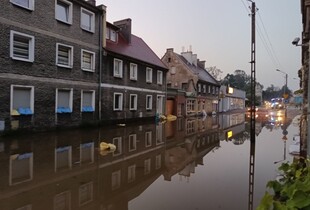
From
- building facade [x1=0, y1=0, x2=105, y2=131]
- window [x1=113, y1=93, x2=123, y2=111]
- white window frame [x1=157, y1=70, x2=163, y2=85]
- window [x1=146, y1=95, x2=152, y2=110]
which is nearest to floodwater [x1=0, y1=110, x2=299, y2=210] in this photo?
building facade [x1=0, y1=0, x2=105, y2=131]

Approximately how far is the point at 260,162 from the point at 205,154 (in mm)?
2338

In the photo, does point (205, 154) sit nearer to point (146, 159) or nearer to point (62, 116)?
point (146, 159)

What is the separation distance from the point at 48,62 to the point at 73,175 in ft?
36.8

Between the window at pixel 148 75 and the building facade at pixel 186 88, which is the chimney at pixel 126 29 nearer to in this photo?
the window at pixel 148 75

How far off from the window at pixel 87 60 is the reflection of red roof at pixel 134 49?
1977 millimetres

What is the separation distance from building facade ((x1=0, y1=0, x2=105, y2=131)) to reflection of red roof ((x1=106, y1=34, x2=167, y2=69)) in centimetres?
292

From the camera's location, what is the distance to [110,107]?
21.7 metres

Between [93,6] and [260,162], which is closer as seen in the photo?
[260,162]

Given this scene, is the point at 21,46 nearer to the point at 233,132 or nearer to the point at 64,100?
the point at 64,100

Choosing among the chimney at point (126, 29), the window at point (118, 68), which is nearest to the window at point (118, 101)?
the window at point (118, 68)

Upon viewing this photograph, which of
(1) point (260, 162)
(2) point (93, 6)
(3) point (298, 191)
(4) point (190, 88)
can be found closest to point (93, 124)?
(2) point (93, 6)

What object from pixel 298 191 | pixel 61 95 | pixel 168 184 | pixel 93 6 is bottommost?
pixel 168 184

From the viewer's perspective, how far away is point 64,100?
17719mm

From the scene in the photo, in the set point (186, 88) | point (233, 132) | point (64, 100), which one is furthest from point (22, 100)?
point (186, 88)
